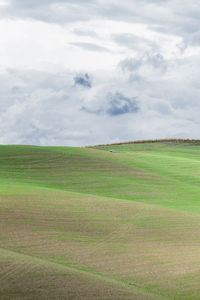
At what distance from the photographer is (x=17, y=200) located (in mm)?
15930

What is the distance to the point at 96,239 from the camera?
1245 centimetres

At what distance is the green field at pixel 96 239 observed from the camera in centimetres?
834

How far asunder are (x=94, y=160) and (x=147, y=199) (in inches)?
397

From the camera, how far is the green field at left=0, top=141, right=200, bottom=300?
8.34 m

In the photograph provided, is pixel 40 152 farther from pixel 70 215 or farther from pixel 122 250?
pixel 122 250

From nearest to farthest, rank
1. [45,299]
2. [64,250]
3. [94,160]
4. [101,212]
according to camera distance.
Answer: [45,299]
[64,250]
[101,212]
[94,160]

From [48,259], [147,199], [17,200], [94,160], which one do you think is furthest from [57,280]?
[94,160]

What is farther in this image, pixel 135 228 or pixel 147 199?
pixel 147 199

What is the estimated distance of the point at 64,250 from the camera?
11.0m

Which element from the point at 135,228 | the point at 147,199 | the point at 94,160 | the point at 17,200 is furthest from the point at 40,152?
the point at 135,228

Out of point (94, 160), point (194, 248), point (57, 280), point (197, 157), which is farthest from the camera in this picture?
point (197, 157)

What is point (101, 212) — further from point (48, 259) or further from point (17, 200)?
point (48, 259)

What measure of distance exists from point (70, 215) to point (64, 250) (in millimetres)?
3591

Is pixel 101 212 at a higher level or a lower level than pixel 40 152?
lower
